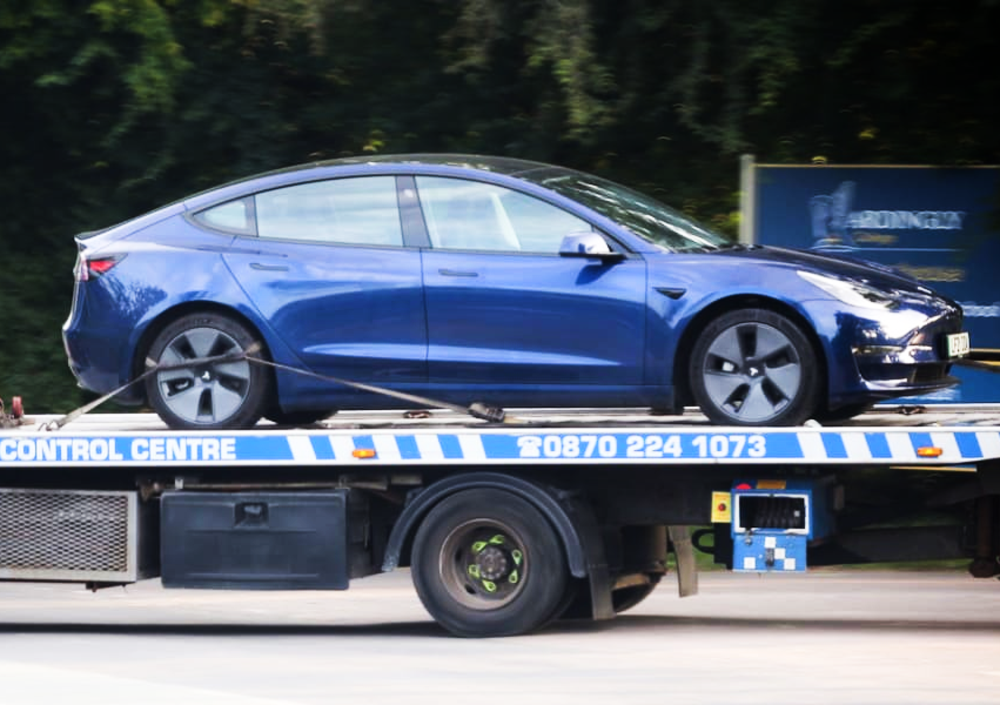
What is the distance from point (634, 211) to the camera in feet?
31.6

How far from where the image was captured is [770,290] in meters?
8.84

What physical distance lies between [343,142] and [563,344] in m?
7.86

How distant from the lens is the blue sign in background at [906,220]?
13094 millimetres

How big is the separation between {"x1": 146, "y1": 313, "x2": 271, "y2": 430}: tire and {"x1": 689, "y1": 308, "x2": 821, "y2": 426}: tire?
231 cm

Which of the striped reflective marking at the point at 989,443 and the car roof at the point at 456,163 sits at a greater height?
the car roof at the point at 456,163

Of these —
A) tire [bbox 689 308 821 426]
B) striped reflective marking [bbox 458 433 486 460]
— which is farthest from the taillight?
tire [bbox 689 308 821 426]

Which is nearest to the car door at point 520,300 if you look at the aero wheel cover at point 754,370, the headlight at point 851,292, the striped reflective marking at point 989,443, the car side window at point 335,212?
the car side window at point 335,212

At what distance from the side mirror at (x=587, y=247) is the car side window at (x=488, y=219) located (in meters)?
0.16

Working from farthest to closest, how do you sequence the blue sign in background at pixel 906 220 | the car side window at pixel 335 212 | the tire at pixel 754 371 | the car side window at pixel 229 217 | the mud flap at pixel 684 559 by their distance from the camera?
the blue sign in background at pixel 906 220
the mud flap at pixel 684 559
the car side window at pixel 229 217
the car side window at pixel 335 212
the tire at pixel 754 371

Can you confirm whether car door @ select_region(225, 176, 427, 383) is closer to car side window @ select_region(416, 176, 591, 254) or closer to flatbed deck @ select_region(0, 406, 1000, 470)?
car side window @ select_region(416, 176, 591, 254)

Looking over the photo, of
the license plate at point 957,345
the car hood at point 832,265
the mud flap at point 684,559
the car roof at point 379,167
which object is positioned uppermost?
the car roof at point 379,167

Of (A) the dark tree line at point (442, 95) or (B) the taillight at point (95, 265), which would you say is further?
(A) the dark tree line at point (442, 95)

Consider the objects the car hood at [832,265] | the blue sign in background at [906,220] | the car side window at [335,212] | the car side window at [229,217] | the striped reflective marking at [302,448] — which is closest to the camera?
the car hood at [832,265]

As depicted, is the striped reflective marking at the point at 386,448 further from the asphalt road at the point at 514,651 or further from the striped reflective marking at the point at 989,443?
the striped reflective marking at the point at 989,443
